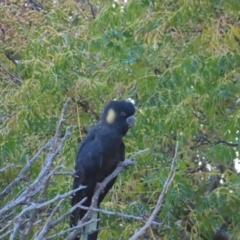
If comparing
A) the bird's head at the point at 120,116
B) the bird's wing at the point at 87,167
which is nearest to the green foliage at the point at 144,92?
the bird's head at the point at 120,116

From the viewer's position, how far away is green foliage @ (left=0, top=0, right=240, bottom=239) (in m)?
4.41

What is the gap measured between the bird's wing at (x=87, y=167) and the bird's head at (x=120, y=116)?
158 mm

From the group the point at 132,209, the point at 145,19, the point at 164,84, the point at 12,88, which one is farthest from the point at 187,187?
the point at 12,88

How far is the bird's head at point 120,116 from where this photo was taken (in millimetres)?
4395

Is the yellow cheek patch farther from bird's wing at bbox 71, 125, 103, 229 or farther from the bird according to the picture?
bird's wing at bbox 71, 125, 103, 229

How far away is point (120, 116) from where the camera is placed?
4.39m

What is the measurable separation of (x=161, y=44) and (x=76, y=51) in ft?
1.99

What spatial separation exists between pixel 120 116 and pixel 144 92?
370 millimetres

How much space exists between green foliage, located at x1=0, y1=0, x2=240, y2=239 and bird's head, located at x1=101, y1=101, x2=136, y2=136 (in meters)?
0.18

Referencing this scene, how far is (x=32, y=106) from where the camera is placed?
4.68m

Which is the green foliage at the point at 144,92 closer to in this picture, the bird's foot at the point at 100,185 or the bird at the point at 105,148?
the bird at the point at 105,148

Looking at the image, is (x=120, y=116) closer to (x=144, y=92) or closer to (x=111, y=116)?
(x=111, y=116)

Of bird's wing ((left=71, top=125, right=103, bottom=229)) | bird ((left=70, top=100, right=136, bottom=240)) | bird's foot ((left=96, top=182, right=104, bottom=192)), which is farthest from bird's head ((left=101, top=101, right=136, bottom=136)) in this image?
bird's foot ((left=96, top=182, right=104, bottom=192))

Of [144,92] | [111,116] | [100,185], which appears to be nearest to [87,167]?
[100,185]
